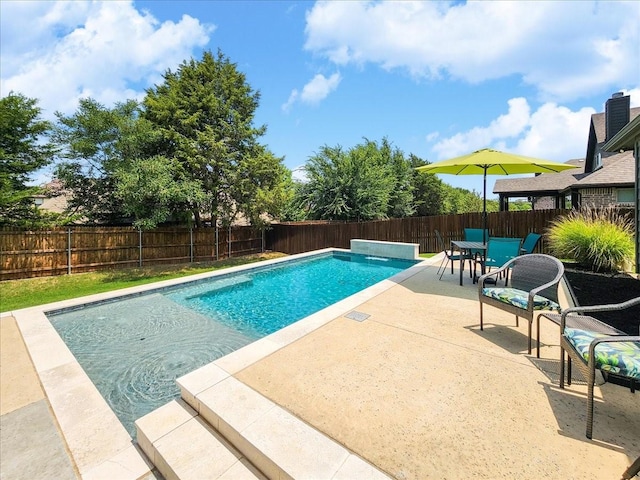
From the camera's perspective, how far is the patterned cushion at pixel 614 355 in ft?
6.13

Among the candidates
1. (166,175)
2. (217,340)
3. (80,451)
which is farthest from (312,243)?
(80,451)

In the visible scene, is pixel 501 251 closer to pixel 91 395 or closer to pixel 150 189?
pixel 91 395

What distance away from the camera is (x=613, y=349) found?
207cm

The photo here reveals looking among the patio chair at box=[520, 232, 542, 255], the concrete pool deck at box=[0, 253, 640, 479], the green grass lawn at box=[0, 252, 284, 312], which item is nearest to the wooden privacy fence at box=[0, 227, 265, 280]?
the green grass lawn at box=[0, 252, 284, 312]

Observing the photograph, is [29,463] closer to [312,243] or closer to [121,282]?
[121,282]

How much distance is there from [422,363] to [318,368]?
1.03 metres

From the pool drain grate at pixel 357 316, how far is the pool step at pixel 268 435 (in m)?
Result: 1.97

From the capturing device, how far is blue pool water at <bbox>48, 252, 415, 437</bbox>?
3615mm

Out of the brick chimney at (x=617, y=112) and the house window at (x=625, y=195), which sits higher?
the brick chimney at (x=617, y=112)

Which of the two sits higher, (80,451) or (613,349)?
(613,349)

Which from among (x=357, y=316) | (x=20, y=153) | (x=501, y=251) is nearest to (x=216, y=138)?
(x=20, y=153)

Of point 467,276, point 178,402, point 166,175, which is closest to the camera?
point 178,402

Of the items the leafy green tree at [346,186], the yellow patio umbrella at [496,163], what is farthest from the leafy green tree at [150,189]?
the yellow patio umbrella at [496,163]

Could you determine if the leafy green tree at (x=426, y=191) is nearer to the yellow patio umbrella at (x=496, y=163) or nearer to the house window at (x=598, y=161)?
the house window at (x=598, y=161)
